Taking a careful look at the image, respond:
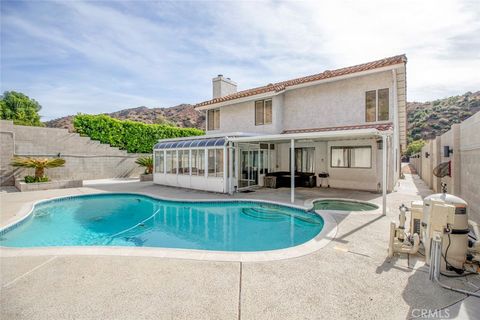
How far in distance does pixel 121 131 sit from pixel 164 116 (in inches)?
1911

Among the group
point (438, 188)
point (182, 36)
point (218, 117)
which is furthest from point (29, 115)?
point (438, 188)

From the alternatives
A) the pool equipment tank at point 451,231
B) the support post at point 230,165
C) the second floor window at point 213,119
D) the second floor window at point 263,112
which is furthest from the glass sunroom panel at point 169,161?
the pool equipment tank at point 451,231

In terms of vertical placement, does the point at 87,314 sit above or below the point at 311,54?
below

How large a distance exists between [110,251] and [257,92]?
14731 millimetres

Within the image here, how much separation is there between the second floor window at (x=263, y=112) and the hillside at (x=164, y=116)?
4844cm

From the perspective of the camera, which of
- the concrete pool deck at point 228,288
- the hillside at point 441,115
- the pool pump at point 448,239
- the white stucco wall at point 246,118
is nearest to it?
the concrete pool deck at point 228,288

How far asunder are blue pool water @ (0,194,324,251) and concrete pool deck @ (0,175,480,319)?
8.81ft

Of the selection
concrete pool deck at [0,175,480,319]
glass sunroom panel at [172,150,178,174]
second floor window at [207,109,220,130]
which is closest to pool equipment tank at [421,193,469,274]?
concrete pool deck at [0,175,480,319]

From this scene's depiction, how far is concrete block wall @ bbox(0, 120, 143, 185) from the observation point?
1853 cm

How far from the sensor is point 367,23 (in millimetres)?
10242

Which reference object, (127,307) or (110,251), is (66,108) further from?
(127,307)

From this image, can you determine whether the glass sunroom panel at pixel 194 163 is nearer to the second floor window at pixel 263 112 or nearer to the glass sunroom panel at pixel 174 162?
the glass sunroom panel at pixel 174 162

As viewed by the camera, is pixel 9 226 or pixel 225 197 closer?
pixel 9 226

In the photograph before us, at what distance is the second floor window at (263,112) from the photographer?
1842 centimetres
